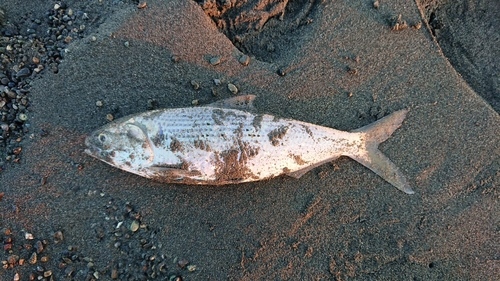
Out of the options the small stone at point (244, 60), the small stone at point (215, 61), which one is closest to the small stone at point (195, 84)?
the small stone at point (215, 61)

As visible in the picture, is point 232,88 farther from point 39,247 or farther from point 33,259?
point 33,259

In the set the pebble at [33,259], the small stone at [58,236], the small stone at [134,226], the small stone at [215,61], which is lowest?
the pebble at [33,259]

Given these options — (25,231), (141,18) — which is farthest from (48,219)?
(141,18)

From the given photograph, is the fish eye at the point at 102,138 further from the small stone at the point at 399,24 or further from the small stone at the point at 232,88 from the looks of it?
the small stone at the point at 399,24

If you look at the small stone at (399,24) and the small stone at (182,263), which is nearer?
the small stone at (182,263)

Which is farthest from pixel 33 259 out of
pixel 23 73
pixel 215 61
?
pixel 215 61

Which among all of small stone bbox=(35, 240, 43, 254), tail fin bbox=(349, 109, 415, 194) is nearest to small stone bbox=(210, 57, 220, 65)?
tail fin bbox=(349, 109, 415, 194)
